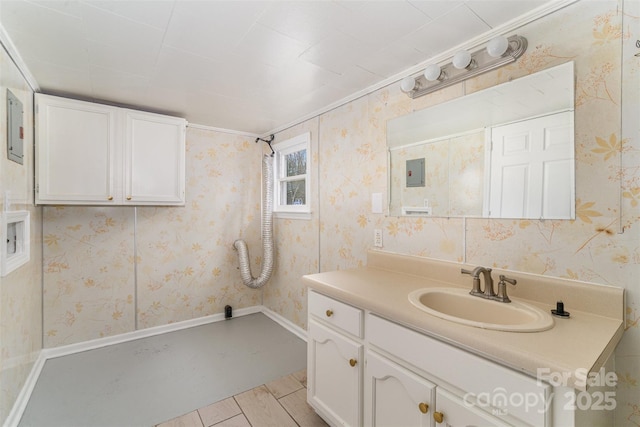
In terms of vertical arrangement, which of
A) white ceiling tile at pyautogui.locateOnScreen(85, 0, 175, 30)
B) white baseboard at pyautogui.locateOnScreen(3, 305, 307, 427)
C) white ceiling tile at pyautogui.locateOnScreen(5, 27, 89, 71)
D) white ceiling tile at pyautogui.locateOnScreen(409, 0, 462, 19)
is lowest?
white baseboard at pyautogui.locateOnScreen(3, 305, 307, 427)

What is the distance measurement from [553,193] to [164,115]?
290cm

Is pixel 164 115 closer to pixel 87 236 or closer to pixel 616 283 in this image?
pixel 87 236

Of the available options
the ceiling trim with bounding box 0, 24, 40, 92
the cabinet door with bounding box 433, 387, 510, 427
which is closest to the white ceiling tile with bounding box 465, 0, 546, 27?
the cabinet door with bounding box 433, 387, 510, 427

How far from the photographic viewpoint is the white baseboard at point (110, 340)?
5.72 feet

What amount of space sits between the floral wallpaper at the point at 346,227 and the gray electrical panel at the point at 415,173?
185 millimetres

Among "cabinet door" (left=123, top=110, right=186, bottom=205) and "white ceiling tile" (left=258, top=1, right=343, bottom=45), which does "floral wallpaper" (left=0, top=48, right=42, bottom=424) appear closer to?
"cabinet door" (left=123, top=110, right=186, bottom=205)

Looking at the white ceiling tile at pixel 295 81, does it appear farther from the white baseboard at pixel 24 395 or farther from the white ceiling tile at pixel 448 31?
the white baseboard at pixel 24 395

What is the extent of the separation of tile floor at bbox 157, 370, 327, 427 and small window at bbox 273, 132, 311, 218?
148 centimetres

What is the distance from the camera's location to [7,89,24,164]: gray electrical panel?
1564 millimetres

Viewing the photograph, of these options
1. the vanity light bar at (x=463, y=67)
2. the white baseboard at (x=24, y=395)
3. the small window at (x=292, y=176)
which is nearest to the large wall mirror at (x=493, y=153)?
the vanity light bar at (x=463, y=67)

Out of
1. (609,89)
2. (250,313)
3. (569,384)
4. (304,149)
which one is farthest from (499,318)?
(250,313)

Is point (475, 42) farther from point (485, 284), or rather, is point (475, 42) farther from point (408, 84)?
point (485, 284)

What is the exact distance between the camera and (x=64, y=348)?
8.02 feet

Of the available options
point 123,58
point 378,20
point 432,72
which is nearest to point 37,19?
point 123,58
